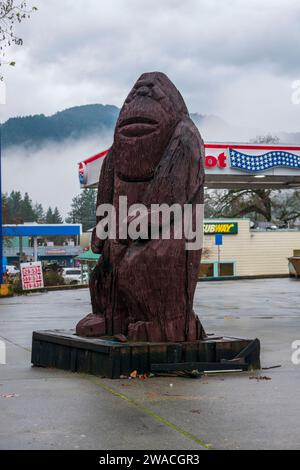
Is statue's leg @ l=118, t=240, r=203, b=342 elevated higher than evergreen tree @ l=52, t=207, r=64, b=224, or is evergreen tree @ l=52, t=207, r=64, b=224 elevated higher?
evergreen tree @ l=52, t=207, r=64, b=224

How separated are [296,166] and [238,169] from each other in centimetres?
326

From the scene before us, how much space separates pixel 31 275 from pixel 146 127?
20.4m

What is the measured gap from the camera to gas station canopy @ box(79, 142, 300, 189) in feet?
115

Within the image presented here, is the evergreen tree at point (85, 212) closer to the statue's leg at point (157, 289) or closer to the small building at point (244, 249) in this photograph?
the small building at point (244, 249)

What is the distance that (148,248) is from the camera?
721 centimetres

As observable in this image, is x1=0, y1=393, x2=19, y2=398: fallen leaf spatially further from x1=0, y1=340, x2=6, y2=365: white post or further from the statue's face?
the statue's face

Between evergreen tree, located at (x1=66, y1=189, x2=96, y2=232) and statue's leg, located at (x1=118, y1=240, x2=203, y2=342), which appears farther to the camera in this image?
evergreen tree, located at (x1=66, y1=189, x2=96, y2=232)

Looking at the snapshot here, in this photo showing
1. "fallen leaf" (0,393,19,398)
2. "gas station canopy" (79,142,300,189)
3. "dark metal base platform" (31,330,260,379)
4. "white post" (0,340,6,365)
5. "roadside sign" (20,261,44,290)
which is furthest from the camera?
→ "gas station canopy" (79,142,300,189)

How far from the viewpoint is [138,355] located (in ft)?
22.5

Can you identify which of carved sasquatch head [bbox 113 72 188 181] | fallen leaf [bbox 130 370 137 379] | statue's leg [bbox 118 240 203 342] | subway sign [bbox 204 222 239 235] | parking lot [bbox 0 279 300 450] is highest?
subway sign [bbox 204 222 239 235]

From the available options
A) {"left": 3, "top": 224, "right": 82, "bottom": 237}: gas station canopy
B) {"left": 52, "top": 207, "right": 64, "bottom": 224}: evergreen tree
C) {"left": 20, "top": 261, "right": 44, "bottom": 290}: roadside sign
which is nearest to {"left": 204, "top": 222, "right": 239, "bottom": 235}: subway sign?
{"left": 3, "top": 224, "right": 82, "bottom": 237}: gas station canopy

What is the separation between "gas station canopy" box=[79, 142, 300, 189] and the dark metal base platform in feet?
85.4
